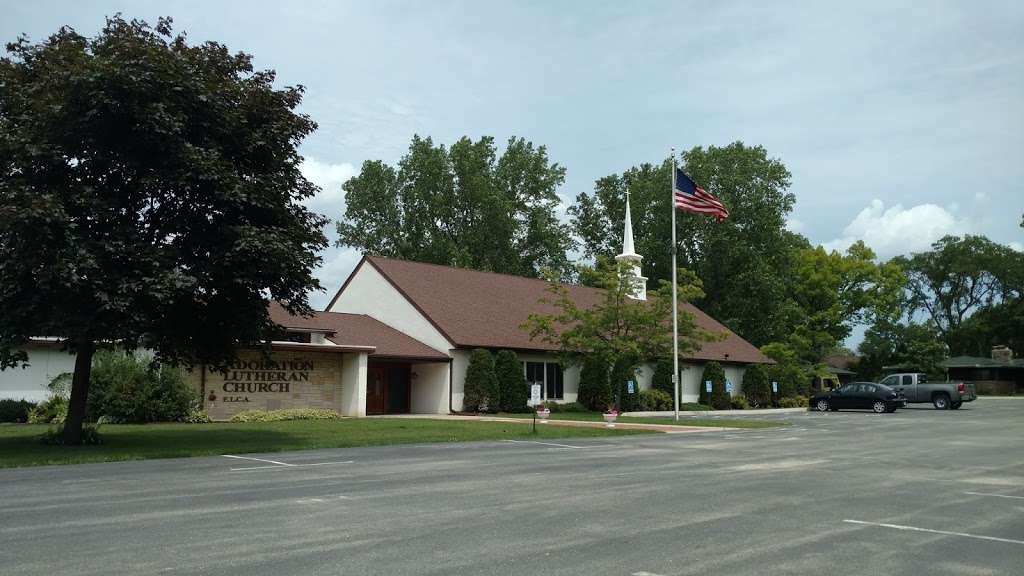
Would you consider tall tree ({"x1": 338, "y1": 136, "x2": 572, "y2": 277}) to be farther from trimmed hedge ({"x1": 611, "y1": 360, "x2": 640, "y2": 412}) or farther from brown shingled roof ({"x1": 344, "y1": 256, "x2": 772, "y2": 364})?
trimmed hedge ({"x1": 611, "y1": 360, "x2": 640, "y2": 412})

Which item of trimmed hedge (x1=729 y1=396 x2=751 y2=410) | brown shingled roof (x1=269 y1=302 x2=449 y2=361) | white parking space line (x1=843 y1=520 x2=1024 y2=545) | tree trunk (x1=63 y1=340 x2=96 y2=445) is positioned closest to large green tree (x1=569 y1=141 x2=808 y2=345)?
trimmed hedge (x1=729 y1=396 x2=751 y2=410)

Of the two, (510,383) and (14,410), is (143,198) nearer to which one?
(14,410)

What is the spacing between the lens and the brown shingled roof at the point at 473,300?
36.7 meters

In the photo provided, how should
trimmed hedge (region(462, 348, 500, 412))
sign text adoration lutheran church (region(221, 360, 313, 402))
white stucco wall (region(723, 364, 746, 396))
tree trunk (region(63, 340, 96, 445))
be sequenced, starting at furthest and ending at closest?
white stucco wall (region(723, 364, 746, 396)), trimmed hedge (region(462, 348, 500, 412)), sign text adoration lutheran church (region(221, 360, 313, 402)), tree trunk (region(63, 340, 96, 445))

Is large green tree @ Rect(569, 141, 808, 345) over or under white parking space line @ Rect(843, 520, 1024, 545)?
over

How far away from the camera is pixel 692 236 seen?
67188mm

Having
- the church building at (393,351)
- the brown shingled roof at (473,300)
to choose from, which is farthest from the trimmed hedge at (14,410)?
the brown shingled roof at (473,300)

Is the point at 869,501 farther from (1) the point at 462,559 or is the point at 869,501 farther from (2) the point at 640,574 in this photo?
(1) the point at 462,559

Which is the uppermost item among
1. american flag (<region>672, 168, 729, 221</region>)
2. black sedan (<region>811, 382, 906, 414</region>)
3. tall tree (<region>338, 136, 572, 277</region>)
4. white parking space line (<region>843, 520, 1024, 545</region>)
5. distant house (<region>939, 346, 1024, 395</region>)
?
tall tree (<region>338, 136, 572, 277</region>)

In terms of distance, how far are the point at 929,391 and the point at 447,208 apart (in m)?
34.8

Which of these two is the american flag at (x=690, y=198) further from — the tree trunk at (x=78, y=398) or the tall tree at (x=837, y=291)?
the tall tree at (x=837, y=291)

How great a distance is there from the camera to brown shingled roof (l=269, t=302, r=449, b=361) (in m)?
33.0

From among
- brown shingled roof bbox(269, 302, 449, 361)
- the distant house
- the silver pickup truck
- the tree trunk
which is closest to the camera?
the tree trunk

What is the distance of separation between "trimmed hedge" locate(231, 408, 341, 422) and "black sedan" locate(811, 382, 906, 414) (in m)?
25.8
